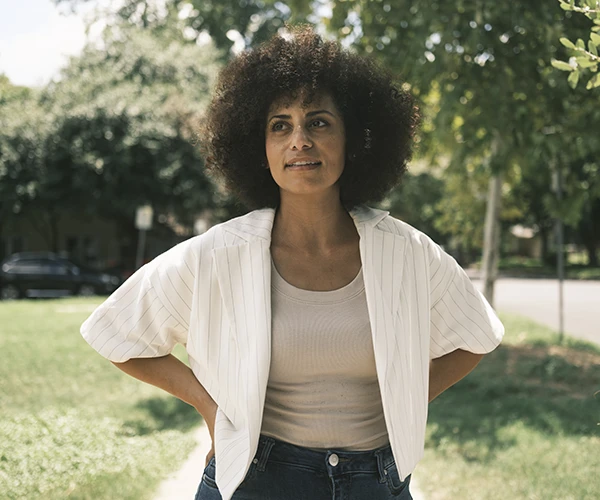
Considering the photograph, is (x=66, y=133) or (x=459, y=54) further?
(x=66, y=133)

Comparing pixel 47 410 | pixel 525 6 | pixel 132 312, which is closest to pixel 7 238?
pixel 47 410

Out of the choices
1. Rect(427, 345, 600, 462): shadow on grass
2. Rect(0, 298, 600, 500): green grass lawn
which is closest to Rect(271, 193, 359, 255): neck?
Rect(0, 298, 600, 500): green grass lawn

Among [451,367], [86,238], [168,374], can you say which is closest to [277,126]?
[168,374]

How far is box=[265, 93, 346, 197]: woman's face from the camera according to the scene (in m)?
2.26

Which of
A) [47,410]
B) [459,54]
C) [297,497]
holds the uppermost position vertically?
[459,54]

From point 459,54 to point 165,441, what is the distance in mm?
4434

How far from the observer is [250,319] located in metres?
2.09

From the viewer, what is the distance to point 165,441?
20.4ft

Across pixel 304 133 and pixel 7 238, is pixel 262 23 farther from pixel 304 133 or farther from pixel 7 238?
pixel 304 133

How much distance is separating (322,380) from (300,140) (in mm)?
708

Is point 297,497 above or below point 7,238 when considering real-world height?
above

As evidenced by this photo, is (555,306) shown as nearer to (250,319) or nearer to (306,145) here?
(306,145)

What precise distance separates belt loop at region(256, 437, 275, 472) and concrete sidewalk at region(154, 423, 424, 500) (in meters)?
2.72

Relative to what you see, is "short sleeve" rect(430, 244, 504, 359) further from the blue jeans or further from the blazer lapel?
the blue jeans
